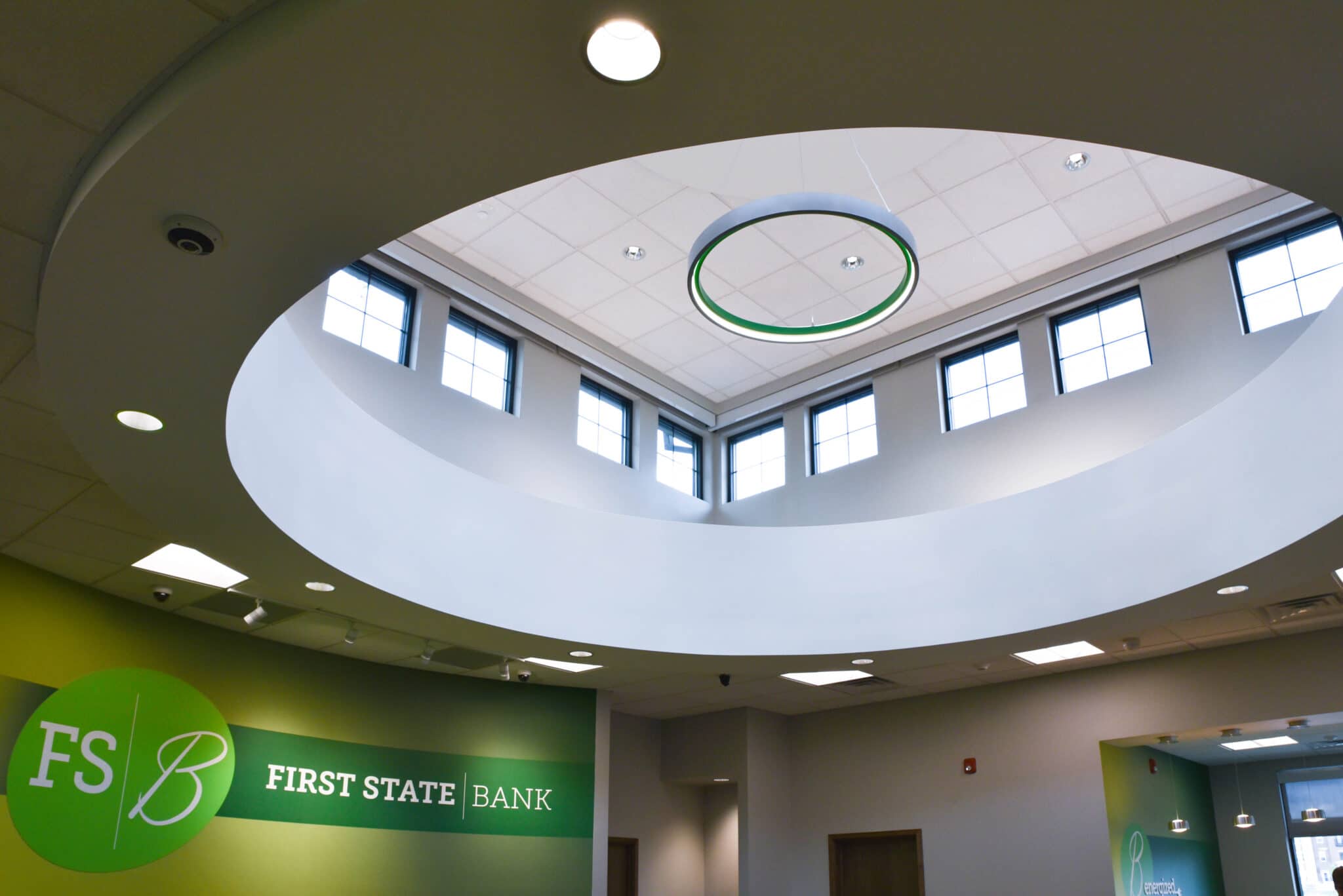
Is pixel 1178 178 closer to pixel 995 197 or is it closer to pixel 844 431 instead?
pixel 995 197

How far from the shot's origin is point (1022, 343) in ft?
38.0

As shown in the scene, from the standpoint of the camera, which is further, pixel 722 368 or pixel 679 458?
pixel 679 458

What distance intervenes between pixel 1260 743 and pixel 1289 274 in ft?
21.5

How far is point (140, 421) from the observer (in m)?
5.35

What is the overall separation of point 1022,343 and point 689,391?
4463mm

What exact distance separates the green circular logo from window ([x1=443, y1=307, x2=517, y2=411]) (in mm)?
4211

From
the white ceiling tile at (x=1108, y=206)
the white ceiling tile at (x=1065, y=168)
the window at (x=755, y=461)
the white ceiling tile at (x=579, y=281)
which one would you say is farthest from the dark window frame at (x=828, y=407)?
the white ceiling tile at (x=1065, y=168)

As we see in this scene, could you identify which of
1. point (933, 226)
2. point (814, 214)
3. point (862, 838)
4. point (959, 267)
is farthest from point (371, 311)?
point (862, 838)

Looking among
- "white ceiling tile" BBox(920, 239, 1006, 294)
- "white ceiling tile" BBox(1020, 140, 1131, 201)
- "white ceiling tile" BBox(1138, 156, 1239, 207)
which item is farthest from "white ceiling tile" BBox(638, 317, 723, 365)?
"white ceiling tile" BBox(1138, 156, 1239, 207)

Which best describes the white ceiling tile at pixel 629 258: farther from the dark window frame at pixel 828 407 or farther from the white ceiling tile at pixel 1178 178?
the white ceiling tile at pixel 1178 178

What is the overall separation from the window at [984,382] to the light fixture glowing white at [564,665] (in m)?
5.21

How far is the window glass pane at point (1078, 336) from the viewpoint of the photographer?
1118cm

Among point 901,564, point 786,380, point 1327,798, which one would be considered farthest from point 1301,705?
point 786,380

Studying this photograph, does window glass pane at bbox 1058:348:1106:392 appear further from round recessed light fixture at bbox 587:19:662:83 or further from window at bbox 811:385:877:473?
round recessed light fixture at bbox 587:19:662:83
